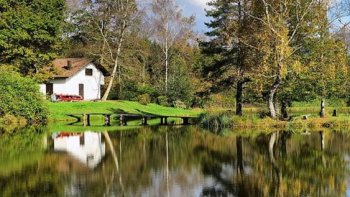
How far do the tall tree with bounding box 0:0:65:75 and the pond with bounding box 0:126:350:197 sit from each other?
22.3 metres

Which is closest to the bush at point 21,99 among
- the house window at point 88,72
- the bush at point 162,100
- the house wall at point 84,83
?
the house wall at point 84,83

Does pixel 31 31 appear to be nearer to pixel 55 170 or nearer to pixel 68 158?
pixel 68 158

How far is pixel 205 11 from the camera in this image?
4644 centimetres

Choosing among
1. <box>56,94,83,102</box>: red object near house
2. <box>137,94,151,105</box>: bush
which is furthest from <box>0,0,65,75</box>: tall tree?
<box>137,94,151,105</box>: bush

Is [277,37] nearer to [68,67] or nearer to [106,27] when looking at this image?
[106,27]

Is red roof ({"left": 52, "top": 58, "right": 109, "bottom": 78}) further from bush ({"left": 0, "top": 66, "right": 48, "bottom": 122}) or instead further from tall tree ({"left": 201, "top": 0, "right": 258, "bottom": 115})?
tall tree ({"left": 201, "top": 0, "right": 258, "bottom": 115})

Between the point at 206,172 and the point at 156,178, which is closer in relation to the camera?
the point at 156,178

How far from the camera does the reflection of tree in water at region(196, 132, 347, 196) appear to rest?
14727mm

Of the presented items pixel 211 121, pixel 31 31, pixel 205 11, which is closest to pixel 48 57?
pixel 31 31

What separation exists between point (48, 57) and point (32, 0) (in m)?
6.32

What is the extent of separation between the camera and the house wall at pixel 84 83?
60375 millimetres

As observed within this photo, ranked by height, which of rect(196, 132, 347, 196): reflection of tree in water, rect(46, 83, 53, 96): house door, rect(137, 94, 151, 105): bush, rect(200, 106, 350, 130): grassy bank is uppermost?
rect(46, 83, 53, 96): house door

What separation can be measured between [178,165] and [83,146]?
8.76 m

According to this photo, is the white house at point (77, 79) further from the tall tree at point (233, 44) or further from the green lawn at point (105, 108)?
the tall tree at point (233, 44)
